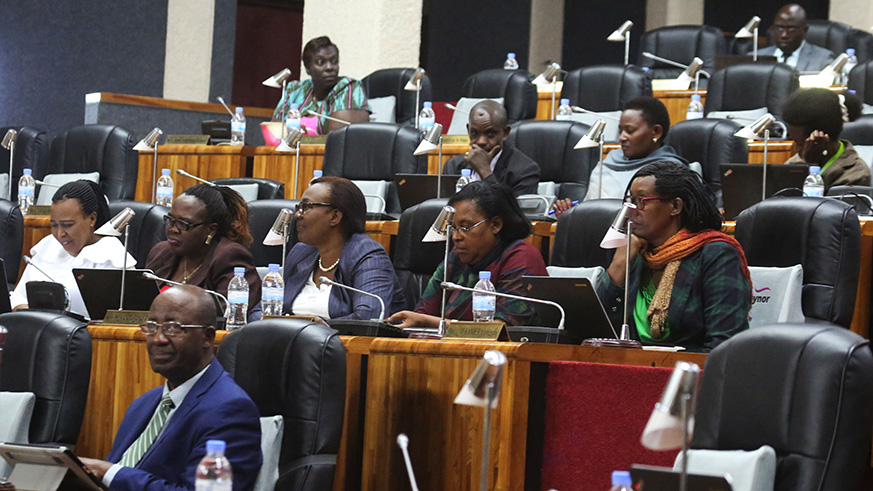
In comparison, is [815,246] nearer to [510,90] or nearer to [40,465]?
[40,465]

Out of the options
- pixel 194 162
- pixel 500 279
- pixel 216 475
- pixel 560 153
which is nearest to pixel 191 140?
pixel 194 162

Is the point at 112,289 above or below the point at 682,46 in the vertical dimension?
below

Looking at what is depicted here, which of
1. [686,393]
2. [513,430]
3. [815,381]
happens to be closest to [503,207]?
[513,430]

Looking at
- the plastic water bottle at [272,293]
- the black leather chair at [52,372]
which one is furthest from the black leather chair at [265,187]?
the black leather chair at [52,372]

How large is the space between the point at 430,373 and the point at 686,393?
152 cm

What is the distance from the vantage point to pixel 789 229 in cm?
384

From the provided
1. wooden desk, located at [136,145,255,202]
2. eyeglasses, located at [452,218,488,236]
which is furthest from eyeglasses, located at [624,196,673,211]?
wooden desk, located at [136,145,255,202]

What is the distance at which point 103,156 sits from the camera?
682 cm

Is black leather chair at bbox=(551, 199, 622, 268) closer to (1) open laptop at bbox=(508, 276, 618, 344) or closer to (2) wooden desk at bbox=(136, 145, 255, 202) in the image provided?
(1) open laptop at bbox=(508, 276, 618, 344)

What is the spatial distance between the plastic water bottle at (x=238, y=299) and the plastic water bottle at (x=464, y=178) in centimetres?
129

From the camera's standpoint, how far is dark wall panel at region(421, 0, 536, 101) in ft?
37.4

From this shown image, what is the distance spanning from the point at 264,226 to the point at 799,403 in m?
2.86

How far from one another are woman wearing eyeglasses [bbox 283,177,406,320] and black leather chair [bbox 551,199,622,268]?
1.82ft

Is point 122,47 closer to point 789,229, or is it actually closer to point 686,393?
point 789,229
